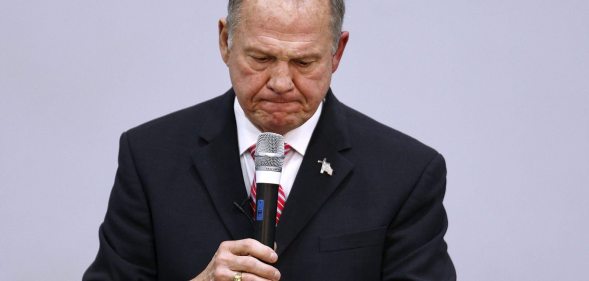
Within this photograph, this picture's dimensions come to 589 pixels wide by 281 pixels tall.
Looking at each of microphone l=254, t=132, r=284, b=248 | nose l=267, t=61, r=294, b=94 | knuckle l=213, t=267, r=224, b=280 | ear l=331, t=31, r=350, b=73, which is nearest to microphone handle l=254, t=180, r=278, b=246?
microphone l=254, t=132, r=284, b=248

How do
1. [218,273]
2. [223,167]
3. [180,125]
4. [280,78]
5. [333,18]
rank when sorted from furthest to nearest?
[180,125] → [223,167] → [333,18] → [280,78] → [218,273]

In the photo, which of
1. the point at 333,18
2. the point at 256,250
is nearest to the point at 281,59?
the point at 333,18

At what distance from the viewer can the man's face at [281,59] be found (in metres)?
2.78

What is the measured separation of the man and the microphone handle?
40cm

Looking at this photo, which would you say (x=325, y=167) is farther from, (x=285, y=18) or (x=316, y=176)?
(x=285, y=18)

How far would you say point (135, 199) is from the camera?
2.96 m

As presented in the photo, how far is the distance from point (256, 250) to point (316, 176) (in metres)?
0.60

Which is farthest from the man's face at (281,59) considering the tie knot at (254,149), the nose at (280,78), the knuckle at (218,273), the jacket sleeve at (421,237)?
the knuckle at (218,273)

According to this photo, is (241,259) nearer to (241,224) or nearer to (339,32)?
(241,224)

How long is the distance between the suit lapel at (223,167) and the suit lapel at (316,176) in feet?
0.35

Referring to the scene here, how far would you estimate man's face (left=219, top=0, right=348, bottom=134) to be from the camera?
2783 mm

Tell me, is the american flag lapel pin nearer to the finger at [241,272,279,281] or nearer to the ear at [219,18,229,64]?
the ear at [219,18,229,64]

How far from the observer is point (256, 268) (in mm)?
2416

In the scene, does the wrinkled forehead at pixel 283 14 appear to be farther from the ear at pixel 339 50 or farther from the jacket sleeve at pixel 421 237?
the jacket sleeve at pixel 421 237
